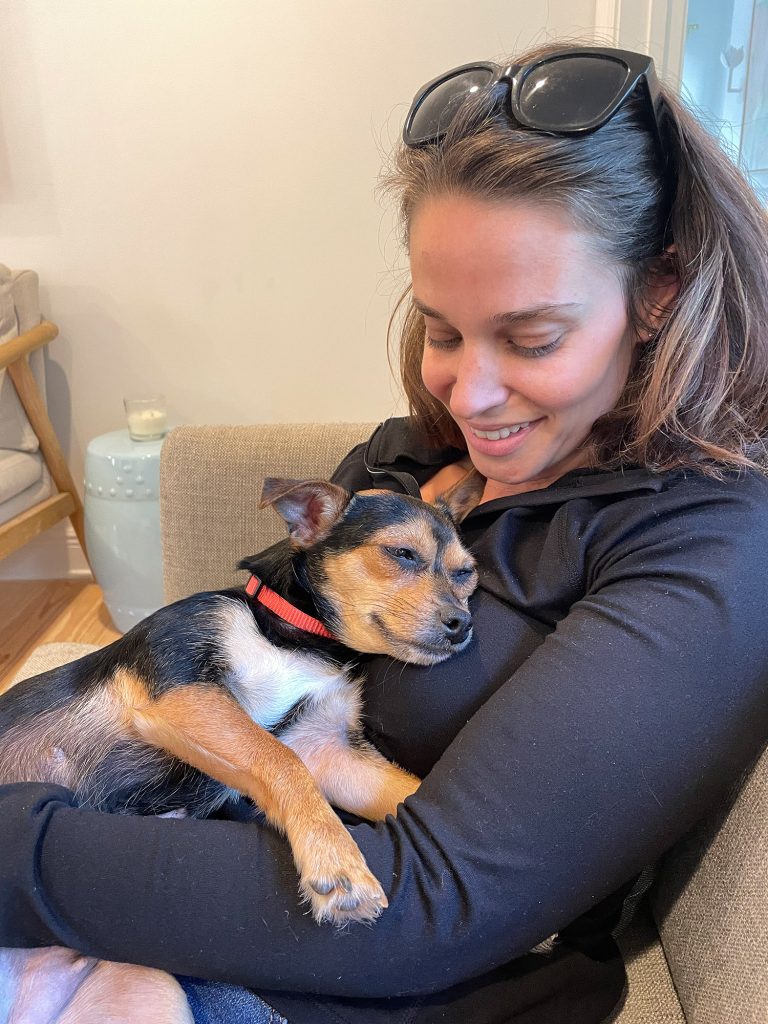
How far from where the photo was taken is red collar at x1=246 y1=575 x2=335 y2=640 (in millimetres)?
1249

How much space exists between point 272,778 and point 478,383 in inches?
22.2

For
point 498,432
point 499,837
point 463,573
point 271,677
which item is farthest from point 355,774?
point 498,432

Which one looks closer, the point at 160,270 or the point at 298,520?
the point at 298,520

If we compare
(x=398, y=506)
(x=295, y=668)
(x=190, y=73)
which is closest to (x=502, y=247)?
(x=398, y=506)

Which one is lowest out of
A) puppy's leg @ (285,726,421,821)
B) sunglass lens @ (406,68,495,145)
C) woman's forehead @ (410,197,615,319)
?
puppy's leg @ (285,726,421,821)

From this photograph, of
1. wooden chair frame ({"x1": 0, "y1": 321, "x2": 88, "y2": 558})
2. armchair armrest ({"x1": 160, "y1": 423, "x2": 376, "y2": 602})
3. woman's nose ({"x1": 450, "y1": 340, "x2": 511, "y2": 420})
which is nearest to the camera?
woman's nose ({"x1": 450, "y1": 340, "x2": 511, "y2": 420})

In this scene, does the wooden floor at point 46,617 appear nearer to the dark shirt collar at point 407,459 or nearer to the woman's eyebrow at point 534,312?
the dark shirt collar at point 407,459

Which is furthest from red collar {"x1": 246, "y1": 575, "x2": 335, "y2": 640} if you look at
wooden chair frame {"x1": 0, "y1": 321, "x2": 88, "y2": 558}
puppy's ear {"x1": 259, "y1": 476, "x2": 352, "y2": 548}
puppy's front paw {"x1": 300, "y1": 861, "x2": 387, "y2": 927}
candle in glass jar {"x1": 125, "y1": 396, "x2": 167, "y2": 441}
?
wooden chair frame {"x1": 0, "y1": 321, "x2": 88, "y2": 558}

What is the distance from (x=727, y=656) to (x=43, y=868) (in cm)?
72

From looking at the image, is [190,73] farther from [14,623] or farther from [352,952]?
[352,952]

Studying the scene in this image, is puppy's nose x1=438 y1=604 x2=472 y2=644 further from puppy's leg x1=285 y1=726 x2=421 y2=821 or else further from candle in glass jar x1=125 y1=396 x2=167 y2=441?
candle in glass jar x1=125 y1=396 x2=167 y2=441

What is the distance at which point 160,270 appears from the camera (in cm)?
316

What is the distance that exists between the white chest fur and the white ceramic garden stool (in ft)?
5.92

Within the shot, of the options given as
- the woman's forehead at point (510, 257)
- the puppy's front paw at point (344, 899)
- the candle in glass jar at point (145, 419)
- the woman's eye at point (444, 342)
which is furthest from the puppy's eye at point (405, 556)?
the candle in glass jar at point (145, 419)
